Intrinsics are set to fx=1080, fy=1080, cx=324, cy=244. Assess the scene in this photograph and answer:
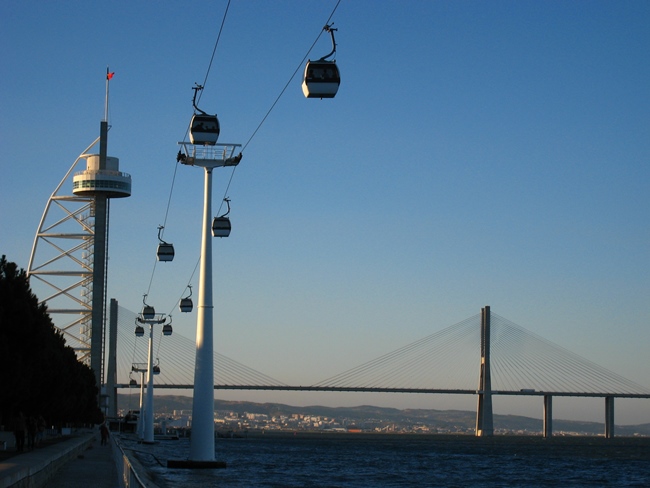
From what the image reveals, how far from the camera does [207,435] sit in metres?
29.3

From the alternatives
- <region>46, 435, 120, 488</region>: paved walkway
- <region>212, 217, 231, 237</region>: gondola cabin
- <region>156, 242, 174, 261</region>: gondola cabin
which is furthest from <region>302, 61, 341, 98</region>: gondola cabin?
<region>156, 242, 174, 261</region>: gondola cabin

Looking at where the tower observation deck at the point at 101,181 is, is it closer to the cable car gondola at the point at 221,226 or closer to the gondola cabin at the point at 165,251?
the gondola cabin at the point at 165,251

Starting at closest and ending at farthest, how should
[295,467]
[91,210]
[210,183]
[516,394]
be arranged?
[210,183] → [295,467] → [516,394] → [91,210]

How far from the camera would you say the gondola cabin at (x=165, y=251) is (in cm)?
3974

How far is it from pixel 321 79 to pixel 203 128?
12176mm

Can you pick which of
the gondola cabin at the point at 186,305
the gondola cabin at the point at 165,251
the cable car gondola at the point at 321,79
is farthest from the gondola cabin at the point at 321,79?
the gondola cabin at the point at 186,305

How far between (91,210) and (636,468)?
80142 millimetres

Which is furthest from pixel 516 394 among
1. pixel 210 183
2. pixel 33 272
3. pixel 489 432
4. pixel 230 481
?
pixel 210 183

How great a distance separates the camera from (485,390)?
4515 inches

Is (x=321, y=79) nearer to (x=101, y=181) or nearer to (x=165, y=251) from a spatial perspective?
(x=165, y=251)

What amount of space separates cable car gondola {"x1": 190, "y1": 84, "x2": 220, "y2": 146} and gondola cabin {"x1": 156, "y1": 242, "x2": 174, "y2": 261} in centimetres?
1166

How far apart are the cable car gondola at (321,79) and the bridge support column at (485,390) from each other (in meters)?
100

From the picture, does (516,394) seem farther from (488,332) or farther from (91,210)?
(91,210)

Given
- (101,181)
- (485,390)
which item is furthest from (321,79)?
(101,181)
